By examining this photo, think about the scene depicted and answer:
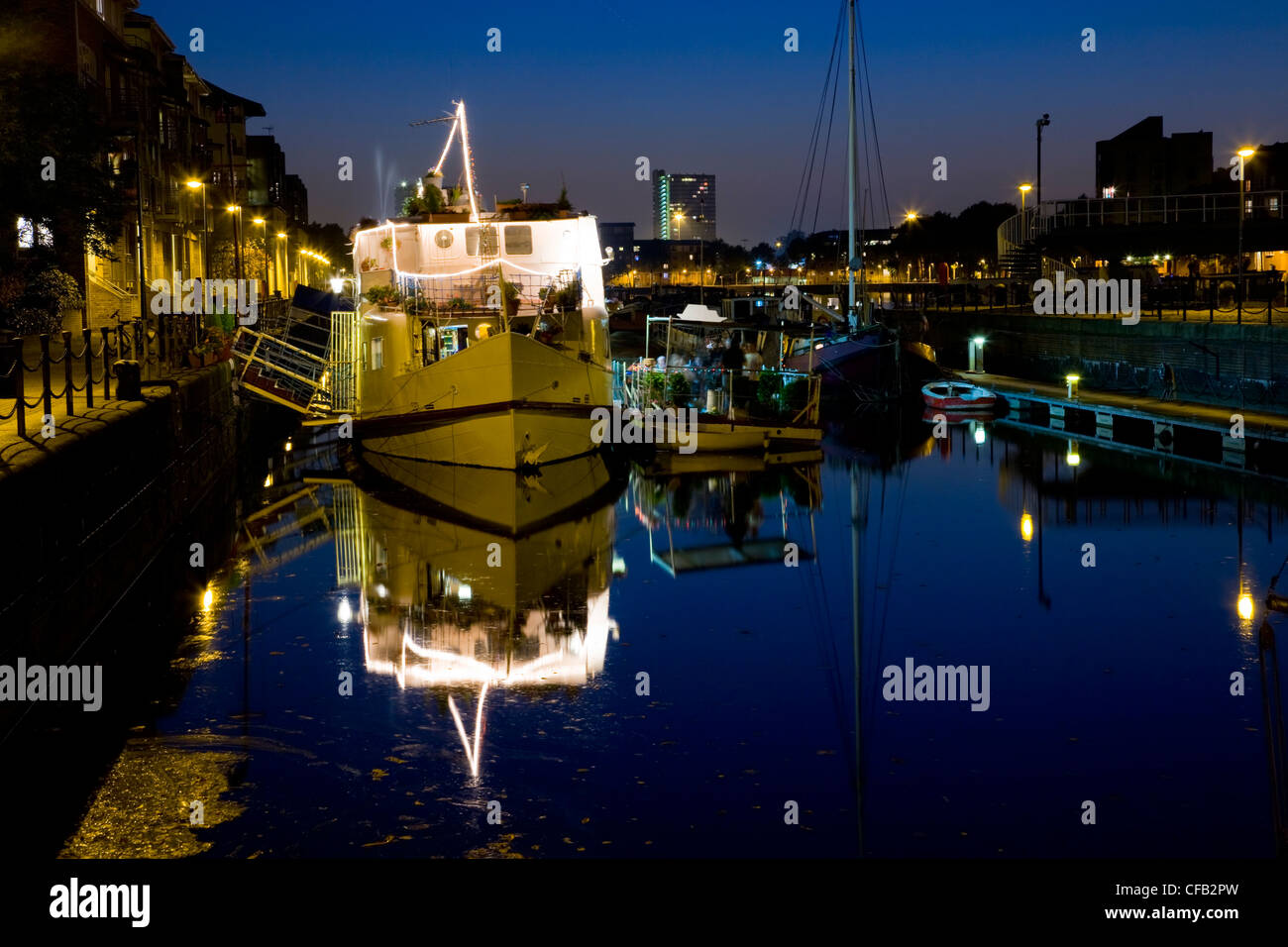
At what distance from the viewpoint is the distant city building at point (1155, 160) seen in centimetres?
13300

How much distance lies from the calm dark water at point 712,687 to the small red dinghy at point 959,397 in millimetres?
16735

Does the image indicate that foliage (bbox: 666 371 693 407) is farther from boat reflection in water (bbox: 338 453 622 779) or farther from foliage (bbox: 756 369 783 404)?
boat reflection in water (bbox: 338 453 622 779)

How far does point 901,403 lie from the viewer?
4697 centimetres

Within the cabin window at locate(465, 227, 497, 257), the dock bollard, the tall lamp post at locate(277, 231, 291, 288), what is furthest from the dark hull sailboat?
the tall lamp post at locate(277, 231, 291, 288)

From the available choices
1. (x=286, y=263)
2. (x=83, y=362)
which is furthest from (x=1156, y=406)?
(x=286, y=263)

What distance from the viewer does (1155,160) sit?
439 feet

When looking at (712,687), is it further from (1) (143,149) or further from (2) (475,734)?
(1) (143,149)

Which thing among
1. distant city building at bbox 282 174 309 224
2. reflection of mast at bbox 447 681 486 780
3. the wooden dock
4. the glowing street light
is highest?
distant city building at bbox 282 174 309 224

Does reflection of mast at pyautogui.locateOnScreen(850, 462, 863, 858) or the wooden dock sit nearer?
reflection of mast at pyautogui.locateOnScreen(850, 462, 863, 858)

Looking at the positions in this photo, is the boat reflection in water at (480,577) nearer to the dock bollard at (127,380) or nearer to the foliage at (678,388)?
the dock bollard at (127,380)

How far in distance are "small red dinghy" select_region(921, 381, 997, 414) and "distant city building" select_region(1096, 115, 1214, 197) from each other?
9883 centimetres

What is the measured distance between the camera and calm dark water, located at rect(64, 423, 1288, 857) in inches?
373

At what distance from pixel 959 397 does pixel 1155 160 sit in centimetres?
10390
